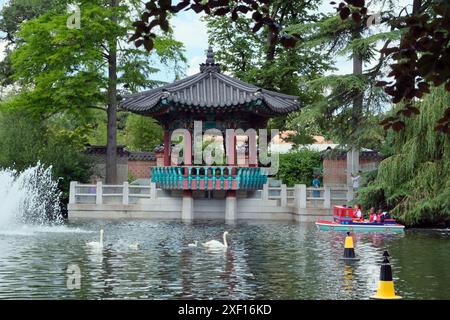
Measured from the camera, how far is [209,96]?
3155 cm

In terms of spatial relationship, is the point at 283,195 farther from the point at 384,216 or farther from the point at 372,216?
the point at 384,216

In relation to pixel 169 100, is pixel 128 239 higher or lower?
lower

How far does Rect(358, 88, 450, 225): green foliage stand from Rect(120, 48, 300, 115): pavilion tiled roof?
6717 mm

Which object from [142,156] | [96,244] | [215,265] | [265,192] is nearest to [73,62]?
[265,192]

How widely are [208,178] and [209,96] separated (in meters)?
3.21

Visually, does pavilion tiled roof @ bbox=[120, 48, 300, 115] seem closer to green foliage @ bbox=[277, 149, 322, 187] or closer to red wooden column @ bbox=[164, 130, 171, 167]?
red wooden column @ bbox=[164, 130, 171, 167]

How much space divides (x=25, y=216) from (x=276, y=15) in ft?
55.7

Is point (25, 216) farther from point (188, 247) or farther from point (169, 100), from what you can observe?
point (188, 247)

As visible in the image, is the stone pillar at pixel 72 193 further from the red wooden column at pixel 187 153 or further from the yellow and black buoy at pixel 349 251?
the yellow and black buoy at pixel 349 251

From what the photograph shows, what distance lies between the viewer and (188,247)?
18672 mm

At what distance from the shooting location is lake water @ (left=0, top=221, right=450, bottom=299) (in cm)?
1174

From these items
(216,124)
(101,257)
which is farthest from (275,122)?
(101,257)
